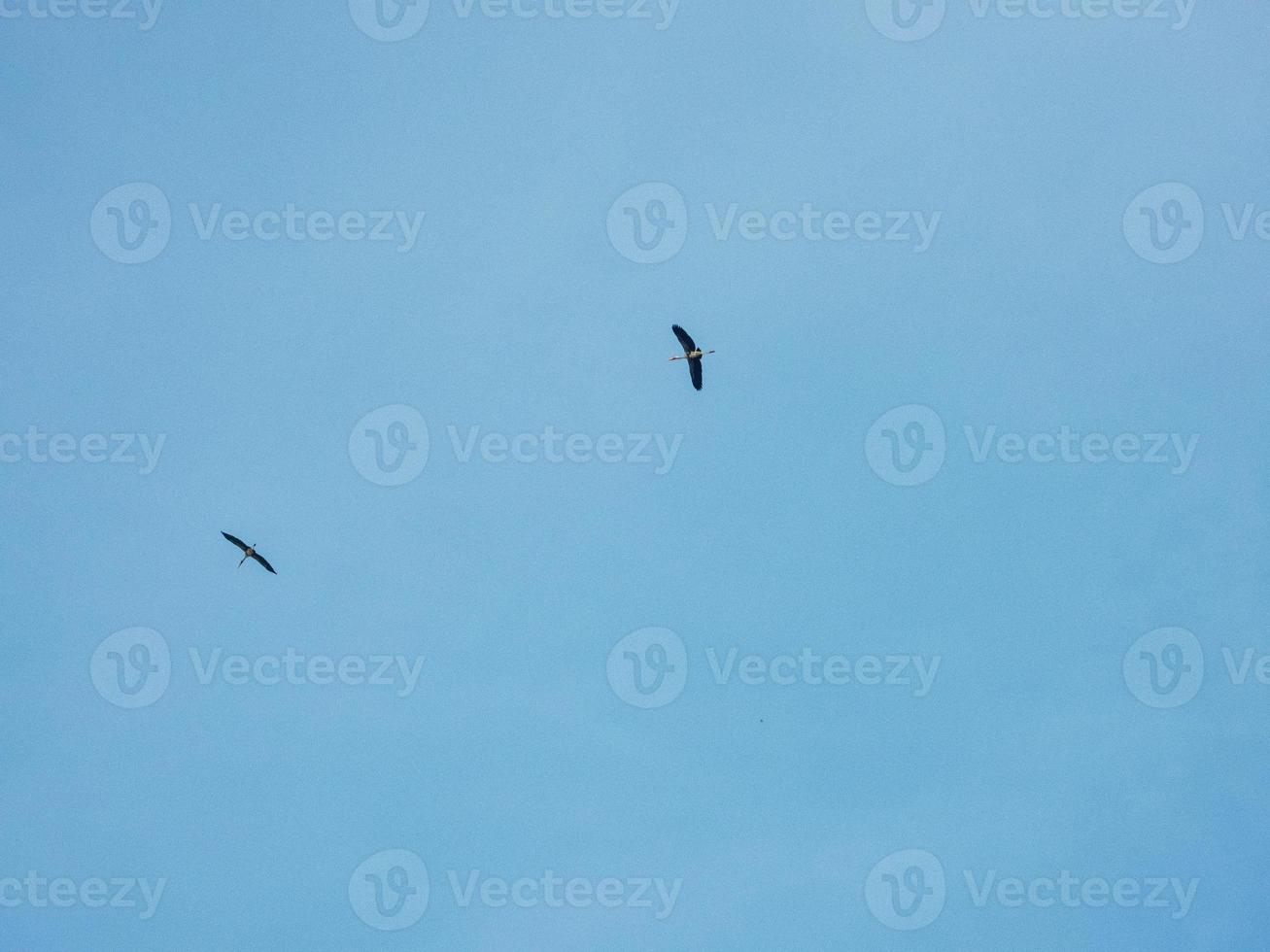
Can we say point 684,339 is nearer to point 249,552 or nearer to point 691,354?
point 691,354

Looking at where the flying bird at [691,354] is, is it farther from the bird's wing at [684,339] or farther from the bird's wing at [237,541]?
the bird's wing at [237,541]

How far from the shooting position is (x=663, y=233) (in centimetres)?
1730

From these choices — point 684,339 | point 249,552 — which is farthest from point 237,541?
point 684,339

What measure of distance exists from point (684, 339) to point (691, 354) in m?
0.36

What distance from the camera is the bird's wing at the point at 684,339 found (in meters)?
15.9

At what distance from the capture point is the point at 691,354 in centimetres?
1642

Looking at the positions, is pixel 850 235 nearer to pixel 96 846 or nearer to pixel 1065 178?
pixel 1065 178

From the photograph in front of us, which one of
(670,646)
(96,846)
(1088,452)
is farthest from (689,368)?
(96,846)

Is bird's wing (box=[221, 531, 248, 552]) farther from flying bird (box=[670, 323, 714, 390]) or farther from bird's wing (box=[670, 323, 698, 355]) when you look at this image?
bird's wing (box=[670, 323, 698, 355])

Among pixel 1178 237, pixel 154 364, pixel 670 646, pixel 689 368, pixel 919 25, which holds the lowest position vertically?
pixel 670 646

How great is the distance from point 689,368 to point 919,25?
5.73 meters

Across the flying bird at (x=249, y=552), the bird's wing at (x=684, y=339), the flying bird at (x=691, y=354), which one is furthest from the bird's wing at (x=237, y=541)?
the bird's wing at (x=684, y=339)

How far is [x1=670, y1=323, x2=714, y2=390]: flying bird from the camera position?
16.0 metres

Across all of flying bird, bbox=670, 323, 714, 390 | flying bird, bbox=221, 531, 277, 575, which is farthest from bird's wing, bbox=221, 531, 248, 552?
flying bird, bbox=670, 323, 714, 390
